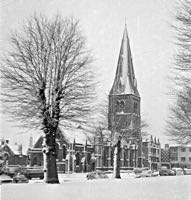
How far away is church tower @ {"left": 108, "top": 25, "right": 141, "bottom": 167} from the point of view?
125 ft

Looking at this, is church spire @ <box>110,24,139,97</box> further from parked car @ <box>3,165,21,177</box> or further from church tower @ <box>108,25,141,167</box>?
parked car @ <box>3,165,21,177</box>

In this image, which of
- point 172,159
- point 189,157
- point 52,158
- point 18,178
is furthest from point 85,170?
point 52,158

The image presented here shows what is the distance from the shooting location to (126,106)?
164 ft

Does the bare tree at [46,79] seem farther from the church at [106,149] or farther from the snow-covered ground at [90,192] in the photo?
the church at [106,149]

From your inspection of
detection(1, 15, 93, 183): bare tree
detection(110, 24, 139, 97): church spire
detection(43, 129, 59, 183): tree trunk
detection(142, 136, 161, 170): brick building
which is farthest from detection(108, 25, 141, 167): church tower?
detection(43, 129, 59, 183): tree trunk

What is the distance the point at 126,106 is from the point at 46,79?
1238 inches

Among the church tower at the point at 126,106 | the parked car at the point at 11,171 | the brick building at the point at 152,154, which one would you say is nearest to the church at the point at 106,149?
the church tower at the point at 126,106

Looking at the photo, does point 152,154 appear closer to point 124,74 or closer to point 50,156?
point 124,74

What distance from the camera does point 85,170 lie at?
67.1 metres

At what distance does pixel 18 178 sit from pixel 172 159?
61.1 meters

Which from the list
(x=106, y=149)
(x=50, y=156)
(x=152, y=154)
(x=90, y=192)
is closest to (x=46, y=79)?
(x=50, y=156)

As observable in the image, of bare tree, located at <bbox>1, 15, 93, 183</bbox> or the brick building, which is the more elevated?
bare tree, located at <bbox>1, 15, 93, 183</bbox>

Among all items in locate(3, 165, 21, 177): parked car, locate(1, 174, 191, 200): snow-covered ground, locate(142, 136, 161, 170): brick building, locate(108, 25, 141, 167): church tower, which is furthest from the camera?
locate(142, 136, 161, 170): brick building

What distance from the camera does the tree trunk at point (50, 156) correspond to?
773 inches
